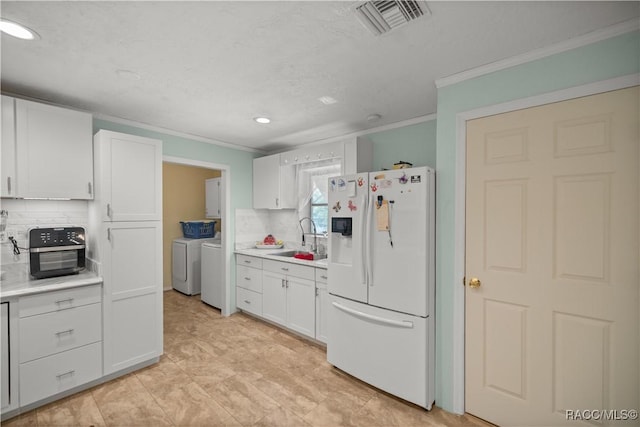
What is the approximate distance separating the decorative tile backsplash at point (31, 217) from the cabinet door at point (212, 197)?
8.22ft

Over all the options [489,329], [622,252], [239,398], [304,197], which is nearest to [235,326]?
[239,398]

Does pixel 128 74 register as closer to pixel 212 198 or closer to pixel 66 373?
pixel 66 373

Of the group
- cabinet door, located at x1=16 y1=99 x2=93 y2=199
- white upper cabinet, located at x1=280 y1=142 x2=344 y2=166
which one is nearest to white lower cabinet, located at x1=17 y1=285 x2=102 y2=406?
cabinet door, located at x1=16 y1=99 x2=93 y2=199

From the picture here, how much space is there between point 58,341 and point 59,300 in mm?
312

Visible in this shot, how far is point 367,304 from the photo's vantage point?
90.4 inches

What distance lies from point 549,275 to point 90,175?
11.7ft

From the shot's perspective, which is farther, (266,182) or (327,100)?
(266,182)

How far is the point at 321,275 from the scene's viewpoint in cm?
298

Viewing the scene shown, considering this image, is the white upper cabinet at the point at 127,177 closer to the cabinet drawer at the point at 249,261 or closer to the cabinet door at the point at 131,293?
the cabinet door at the point at 131,293

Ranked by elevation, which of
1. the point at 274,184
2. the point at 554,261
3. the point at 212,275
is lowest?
the point at 212,275

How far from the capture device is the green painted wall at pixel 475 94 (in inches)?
59.7

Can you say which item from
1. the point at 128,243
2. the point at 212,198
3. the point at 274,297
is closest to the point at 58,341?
the point at 128,243

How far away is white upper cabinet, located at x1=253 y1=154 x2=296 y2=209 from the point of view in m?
3.88

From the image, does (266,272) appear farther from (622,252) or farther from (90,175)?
(622,252)
